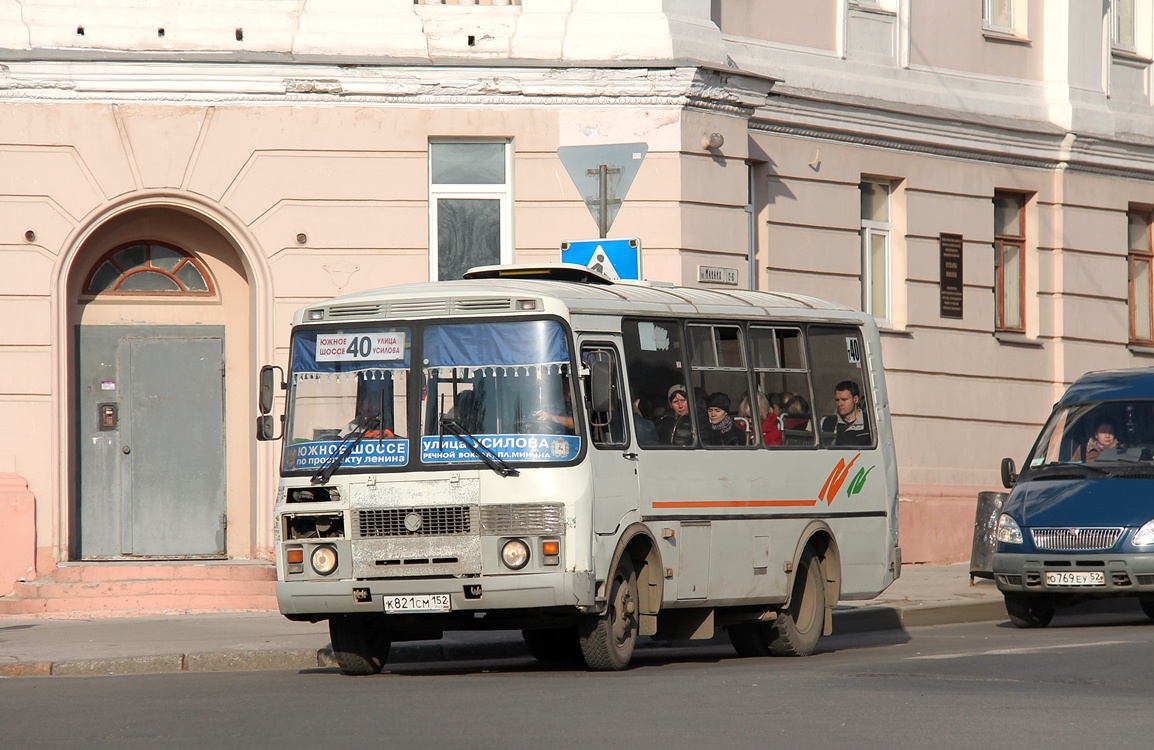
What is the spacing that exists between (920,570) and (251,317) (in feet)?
26.8

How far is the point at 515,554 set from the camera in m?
12.1

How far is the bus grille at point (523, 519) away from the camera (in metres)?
12.1

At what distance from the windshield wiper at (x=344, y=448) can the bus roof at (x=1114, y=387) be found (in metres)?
7.62

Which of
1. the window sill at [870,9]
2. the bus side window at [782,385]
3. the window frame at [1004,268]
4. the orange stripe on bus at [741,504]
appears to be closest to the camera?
the orange stripe on bus at [741,504]

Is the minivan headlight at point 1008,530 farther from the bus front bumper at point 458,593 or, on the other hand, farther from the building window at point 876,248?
the building window at point 876,248

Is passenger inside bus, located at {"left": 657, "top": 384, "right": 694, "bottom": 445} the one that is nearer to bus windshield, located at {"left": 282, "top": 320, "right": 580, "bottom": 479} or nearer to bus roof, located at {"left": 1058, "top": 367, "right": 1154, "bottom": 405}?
bus windshield, located at {"left": 282, "top": 320, "right": 580, "bottom": 479}

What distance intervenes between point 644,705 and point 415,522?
2536 millimetres

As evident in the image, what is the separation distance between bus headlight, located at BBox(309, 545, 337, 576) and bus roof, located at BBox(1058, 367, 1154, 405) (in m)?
7.91

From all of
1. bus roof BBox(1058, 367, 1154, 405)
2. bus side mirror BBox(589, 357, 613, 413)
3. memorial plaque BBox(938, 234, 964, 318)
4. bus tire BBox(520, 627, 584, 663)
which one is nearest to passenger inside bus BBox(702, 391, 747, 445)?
bus side mirror BBox(589, 357, 613, 413)

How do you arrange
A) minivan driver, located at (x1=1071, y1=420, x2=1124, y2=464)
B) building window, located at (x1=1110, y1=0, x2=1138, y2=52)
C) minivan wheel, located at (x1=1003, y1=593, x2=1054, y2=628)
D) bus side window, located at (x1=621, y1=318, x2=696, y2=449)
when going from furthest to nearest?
building window, located at (x1=1110, y1=0, x2=1138, y2=52), minivan driver, located at (x1=1071, y1=420, x2=1124, y2=464), minivan wheel, located at (x1=1003, y1=593, x2=1054, y2=628), bus side window, located at (x1=621, y1=318, x2=696, y2=449)

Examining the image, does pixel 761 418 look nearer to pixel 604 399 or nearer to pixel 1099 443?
pixel 604 399

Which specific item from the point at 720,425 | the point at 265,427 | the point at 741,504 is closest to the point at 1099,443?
the point at 741,504

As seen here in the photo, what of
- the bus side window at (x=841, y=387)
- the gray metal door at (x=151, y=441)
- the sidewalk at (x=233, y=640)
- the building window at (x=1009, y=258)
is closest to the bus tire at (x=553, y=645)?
the sidewalk at (x=233, y=640)

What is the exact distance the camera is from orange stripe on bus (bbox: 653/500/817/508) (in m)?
13.2
